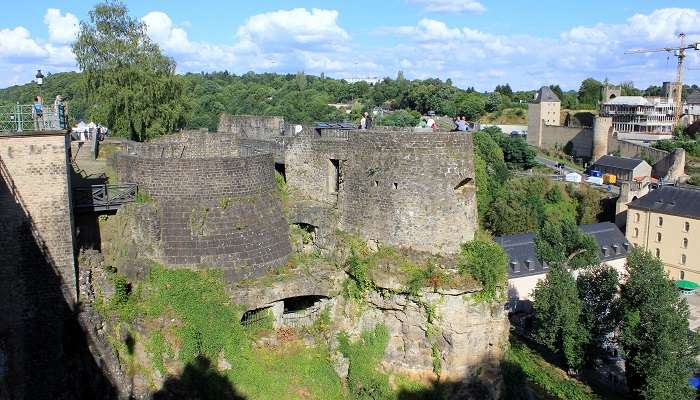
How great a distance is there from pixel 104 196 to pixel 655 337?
26931 millimetres

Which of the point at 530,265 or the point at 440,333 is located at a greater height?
the point at 440,333

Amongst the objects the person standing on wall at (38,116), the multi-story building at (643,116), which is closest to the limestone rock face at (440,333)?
the person standing on wall at (38,116)

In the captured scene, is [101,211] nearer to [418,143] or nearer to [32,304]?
[32,304]

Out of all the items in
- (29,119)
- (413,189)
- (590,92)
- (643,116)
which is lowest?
(413,189)

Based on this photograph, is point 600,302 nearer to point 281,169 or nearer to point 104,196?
point 281,169

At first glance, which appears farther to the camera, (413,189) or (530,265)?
(530,265)

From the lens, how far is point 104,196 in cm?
1889

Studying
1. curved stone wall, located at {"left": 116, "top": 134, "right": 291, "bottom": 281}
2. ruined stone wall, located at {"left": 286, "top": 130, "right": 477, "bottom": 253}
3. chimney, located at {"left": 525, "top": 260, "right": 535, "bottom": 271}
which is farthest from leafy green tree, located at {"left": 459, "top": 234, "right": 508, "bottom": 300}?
chimney, located at {"left": 525, "top": 260, "right": 535, "bottom": 271}

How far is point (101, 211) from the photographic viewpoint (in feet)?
62.7

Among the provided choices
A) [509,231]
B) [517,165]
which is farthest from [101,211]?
[517,165]

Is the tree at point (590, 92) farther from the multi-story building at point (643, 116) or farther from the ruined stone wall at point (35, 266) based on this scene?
the ruined stone wall at point (35, 266)

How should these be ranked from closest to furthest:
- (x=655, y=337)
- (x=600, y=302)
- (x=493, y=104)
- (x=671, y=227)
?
1. (x=655, y=337)
2. (x=600, y=302)
3. (x=671, y=227)
4. (x=493, y=104)

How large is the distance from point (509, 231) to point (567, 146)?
45.4 m

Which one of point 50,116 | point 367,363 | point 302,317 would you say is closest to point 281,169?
point 302,317
